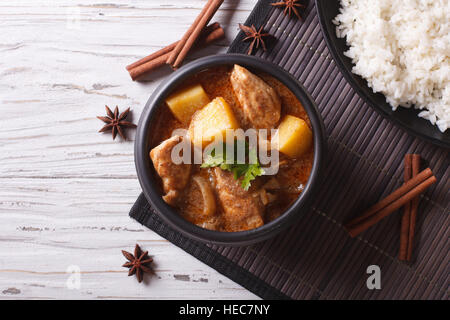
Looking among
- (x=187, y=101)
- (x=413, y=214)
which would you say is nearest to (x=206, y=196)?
(x=187, y=101)

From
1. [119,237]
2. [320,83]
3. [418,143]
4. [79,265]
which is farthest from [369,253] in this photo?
[79,265]

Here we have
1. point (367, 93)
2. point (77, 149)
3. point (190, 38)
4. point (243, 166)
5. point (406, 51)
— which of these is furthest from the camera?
point (77, 149)

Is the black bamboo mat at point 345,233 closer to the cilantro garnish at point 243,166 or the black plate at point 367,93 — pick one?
the black plate at point 367,93

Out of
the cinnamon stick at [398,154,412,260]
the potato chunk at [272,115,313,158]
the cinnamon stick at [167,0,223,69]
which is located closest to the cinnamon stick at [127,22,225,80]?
the cinnamon stick at [167,0,223,69]

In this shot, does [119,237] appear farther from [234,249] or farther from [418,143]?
[418,143]

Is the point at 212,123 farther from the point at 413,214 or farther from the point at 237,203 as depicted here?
the point at 413,214

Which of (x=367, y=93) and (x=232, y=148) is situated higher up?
(x=367, y=93)

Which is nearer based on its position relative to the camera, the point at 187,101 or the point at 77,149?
the point at 187,101
